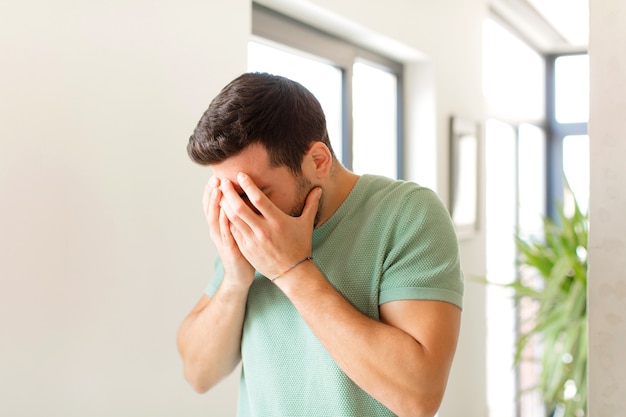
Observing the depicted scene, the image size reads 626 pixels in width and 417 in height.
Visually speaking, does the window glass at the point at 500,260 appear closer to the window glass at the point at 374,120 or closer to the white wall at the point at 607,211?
the window glass at the point at 374,120

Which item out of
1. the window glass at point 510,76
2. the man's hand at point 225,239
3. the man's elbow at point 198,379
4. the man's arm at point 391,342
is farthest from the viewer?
the window glass at point 510,76

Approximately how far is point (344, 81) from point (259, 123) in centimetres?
190

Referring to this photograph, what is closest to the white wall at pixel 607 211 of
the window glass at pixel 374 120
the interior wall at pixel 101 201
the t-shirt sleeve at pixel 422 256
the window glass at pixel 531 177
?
the t-shirt sleeve at pixel 422 256

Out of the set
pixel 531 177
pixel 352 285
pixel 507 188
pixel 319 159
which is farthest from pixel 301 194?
pixel 531 177

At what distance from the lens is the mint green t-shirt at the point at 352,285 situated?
117 centimetres

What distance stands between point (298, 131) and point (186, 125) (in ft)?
2.52

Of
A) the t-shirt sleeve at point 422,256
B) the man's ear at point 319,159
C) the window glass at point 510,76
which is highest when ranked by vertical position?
the window glass at point 510,76

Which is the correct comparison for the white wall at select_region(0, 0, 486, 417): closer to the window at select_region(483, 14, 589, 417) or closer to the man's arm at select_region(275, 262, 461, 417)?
the man's arm at select_region(275, 262, 461, 417)

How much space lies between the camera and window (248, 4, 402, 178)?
2.52m

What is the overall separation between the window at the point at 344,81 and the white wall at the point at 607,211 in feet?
4.39

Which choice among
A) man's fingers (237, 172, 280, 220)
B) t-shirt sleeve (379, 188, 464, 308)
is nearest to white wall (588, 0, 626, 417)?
t-shirt sleeve (379, 188, 464, 308)

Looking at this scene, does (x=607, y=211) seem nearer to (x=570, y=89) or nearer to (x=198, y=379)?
(x=198, y=379)

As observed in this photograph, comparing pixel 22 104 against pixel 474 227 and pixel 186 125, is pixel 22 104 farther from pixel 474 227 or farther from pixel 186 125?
pixel 474 227

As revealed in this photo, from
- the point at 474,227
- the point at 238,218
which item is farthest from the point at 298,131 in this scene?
the point at 474,227
